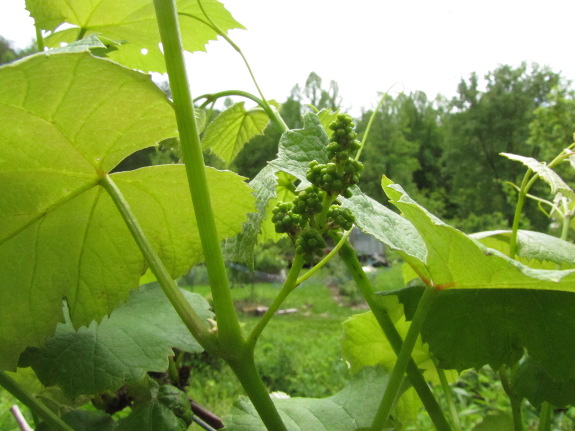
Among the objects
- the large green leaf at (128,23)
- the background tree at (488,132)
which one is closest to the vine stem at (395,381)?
the large green leaf at (128,23)

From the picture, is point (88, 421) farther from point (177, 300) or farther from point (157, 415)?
point (177, 300)

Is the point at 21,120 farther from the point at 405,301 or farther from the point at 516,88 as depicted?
the point at 516,88

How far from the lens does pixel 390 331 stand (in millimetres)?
428

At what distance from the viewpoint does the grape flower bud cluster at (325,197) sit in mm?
297

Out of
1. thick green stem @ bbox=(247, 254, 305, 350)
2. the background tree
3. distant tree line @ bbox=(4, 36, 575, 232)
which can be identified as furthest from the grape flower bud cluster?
the background tree

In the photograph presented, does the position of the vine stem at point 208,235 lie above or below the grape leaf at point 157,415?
above

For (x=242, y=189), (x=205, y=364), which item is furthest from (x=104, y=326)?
(x=205, y=364)

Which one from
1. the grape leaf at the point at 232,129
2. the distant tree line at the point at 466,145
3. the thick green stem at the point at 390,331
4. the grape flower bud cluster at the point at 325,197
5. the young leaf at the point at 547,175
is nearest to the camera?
the grape flower bud cluster at the point at 325,197

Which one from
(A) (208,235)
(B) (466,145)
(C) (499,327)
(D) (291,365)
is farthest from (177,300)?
(B) (466,145)

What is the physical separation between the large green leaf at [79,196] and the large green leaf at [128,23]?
0.62 ft

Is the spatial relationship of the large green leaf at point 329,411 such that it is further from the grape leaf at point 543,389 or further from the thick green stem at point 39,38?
the thick green stem at point 39,38

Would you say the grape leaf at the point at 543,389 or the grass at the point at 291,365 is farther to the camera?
the grass at the point at 291,365

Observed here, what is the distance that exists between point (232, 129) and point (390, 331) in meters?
0.41

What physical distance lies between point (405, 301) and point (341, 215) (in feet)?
0.51
